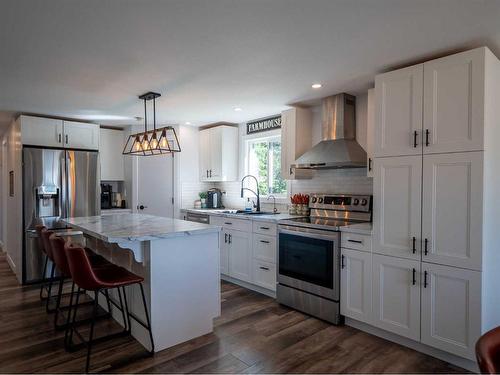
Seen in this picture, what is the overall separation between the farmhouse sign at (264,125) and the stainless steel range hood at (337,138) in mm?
937

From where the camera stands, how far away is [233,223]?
169 inches

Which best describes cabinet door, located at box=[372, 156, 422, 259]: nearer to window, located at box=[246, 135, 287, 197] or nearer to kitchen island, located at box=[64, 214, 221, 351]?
kitchen island, located at box=[64, 214, 221, 351]

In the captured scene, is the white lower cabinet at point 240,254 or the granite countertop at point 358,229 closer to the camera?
the granite countertop at point 358,229

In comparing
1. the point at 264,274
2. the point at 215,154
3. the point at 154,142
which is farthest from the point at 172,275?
the point at 215,154

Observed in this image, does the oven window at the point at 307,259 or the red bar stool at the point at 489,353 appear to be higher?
the red bar stool at the point at 489,353

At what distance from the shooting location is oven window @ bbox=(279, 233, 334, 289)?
3133 millimetres

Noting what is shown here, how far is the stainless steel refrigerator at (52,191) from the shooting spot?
4387 mm

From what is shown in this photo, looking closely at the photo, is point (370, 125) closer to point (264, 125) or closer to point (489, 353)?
point (264, 125)

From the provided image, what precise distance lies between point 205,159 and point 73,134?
2.02 metres

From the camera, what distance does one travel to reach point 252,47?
241cm

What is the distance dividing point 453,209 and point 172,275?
7.32 ft

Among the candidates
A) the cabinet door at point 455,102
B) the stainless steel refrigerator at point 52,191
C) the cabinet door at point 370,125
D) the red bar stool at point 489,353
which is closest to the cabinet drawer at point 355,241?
the cabinet door at point 370,125

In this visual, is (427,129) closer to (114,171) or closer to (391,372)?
(391,372)

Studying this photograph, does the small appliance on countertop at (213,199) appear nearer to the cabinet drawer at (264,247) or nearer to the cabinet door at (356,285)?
the cabinet drawer at (264,247)
